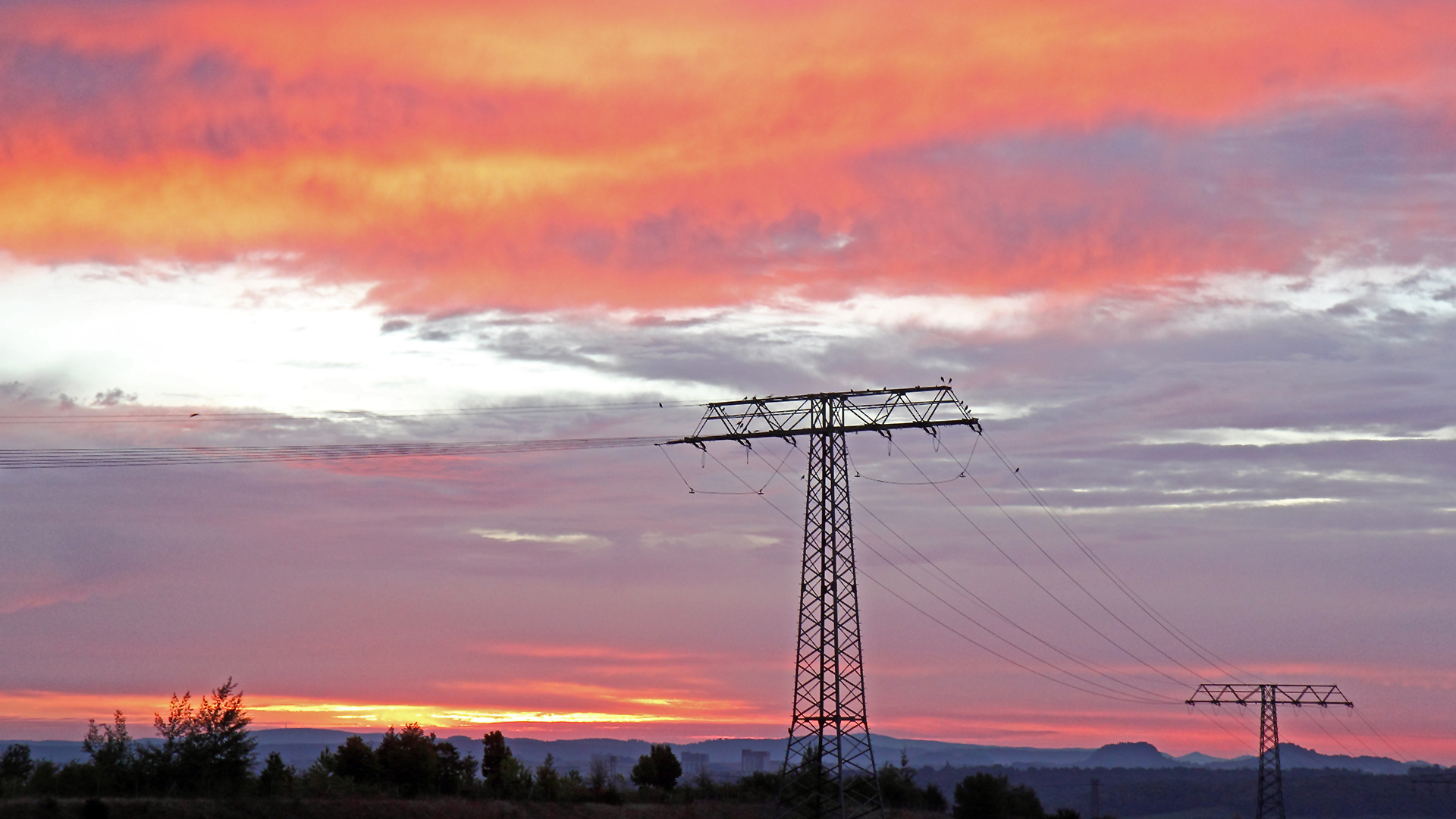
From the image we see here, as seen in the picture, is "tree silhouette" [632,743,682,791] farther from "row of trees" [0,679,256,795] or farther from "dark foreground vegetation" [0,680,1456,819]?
"row of trees" [0,679,256,795]

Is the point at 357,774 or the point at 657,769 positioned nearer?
the point at 357,774

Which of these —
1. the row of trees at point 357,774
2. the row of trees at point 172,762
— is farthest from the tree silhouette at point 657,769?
the row of trees at point 172,762

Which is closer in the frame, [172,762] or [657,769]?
[172,762]

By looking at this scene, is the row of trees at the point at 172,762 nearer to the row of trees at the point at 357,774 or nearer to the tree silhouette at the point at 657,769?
the row of trees at the point at 357,774

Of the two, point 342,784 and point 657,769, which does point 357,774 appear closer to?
point 342,784

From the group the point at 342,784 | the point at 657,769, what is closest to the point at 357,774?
the point at 342,784

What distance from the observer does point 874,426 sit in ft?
224

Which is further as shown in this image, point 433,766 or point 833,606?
point 433,766

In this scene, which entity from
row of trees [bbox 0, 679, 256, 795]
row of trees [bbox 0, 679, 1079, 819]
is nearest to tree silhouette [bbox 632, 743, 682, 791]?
row of trees [bbox 0, 679, 1079, 819]

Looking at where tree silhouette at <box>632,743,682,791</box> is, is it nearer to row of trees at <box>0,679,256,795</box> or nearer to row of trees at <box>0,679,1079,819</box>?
row of trees at <box>0,679,1079,819</box>

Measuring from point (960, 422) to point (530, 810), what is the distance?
3815 cm

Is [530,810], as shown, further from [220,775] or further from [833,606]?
[833,606]

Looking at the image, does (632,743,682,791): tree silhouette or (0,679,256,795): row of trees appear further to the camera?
(632,743,682,791): tree silhouette

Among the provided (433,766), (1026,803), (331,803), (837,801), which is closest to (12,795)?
(331,803)
